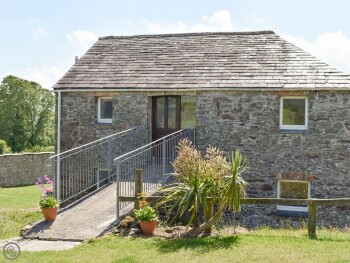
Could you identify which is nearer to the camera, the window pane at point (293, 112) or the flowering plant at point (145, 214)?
the flowering plant at point (145, 214)

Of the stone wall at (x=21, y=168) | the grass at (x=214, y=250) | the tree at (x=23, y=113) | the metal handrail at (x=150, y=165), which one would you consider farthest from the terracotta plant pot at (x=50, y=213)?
the tree at (x=23, y=113)

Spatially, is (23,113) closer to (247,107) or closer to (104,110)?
(104,110)

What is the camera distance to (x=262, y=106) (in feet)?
50.9

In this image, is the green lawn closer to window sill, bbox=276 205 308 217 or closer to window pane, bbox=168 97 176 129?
window sill, bbox=276 205 308 217

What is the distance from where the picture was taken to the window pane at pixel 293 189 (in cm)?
1552

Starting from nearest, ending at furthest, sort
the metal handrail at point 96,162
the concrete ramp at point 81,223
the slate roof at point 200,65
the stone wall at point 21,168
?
the concrete ramp at point 81,223, the slate roof at point 200,65, the metal handrail at point 96,162, the stone wall at point 21,168

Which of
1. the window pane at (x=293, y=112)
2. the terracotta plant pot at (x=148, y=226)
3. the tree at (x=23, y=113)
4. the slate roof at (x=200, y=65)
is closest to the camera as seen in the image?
the terracotta plant pot at (x=148, y=226)

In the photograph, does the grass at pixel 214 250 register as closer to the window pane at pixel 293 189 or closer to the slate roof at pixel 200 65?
the window pane at pixel 293 189

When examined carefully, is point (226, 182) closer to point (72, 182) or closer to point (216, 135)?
point (216, 135)

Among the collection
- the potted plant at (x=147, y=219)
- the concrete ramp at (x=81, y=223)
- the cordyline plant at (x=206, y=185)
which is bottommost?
the concrete ramp at (x=81, y=223)

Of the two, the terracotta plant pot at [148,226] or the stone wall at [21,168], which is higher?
the terracotta plant pot at [148,226]

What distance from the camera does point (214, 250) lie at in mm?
9555

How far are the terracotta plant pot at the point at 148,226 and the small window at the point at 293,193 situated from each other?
5.83 metres

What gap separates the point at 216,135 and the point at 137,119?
2.83 metres
